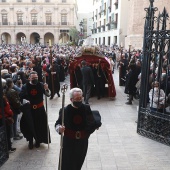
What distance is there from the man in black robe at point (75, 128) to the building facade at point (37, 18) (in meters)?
51.7

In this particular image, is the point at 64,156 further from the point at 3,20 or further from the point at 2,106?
the point at 3,20

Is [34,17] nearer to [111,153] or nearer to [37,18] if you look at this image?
[37,18]

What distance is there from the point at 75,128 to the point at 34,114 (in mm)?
1847

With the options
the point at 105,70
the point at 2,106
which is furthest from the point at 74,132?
→ the point at 105,70

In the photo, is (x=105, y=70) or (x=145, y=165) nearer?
(x=145, y=165)

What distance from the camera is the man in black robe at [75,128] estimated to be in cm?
350

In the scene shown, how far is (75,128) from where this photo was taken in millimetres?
3539

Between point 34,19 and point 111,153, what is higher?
point 34,19

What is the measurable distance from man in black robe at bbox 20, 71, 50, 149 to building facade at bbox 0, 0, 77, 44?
5004 centimetres

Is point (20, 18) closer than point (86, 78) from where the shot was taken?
No

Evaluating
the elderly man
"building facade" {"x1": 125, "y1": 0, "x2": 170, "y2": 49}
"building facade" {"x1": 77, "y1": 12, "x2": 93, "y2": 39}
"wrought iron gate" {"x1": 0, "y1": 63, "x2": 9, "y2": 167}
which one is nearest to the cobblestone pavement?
"wrought iron gate" {"x1": 0, "y1": 63, "x2": 9, "y2": 167}

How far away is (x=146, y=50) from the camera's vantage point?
17.5 feet

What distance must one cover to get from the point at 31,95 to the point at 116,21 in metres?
27.5

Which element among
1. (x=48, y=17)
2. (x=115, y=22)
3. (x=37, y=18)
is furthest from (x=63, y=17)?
(x=115, y=22)
